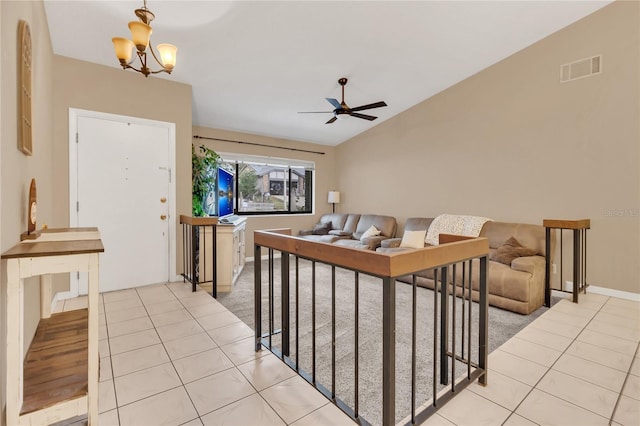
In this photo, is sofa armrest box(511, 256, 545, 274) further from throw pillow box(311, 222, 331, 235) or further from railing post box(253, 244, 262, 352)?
throw pillow box(311, 222, 331, 235)

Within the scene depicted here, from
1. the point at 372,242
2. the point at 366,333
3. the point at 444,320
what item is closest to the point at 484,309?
the point at 444,320

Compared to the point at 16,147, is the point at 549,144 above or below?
above

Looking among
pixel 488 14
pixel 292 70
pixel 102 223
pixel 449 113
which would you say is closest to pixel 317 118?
pixel 292 70

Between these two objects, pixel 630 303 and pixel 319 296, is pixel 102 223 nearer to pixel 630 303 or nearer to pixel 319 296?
pixel 319 296

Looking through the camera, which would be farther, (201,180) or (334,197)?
(334,197)

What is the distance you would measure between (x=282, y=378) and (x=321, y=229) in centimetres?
→ 457

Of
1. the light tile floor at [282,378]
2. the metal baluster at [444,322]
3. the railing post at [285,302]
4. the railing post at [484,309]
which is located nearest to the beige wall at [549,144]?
the light tile floor at [282,378]

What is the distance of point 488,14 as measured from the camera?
10.3 feet

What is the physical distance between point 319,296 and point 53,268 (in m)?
2.70

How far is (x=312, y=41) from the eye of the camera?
10.8 ft

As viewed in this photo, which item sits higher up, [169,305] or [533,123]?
[533,123]

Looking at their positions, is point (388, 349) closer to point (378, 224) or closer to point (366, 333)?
point (366, 333)

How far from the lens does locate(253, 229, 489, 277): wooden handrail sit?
1.13 metres

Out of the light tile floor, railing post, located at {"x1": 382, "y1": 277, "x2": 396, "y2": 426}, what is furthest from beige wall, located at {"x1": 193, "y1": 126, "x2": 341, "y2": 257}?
railing post, located at {"x1": 382, "y1": 277, "x2": 396, "y2": 426}
